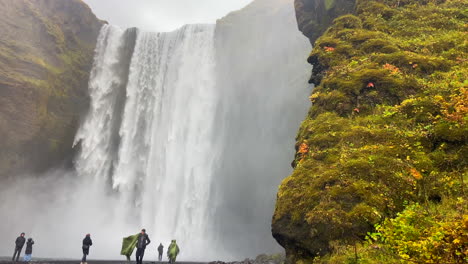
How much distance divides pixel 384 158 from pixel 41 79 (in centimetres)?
4343

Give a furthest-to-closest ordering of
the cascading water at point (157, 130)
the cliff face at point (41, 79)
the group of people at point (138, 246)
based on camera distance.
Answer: the cascading water at point (157, 130)
the cliff face at point (41, 79)
the group of people at point (138, 246)

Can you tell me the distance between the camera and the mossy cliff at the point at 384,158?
4977 mm

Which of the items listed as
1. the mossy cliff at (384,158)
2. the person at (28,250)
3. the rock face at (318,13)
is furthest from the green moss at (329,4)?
the person at (28,250)

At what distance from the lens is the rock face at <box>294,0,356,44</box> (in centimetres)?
1953

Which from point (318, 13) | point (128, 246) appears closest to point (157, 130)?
point (318, 13)

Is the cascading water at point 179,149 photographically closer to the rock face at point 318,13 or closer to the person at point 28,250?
the person at point 28,250

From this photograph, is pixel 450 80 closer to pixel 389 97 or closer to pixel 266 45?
pixel 389 97

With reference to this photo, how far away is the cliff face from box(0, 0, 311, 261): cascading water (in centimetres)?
205

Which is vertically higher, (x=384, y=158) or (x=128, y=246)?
(x=384, y=158)

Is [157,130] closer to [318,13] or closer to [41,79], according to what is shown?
[41,79]

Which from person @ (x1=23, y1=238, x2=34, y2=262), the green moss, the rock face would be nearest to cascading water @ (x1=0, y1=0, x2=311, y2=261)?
person @ (x1=23, y1=238, x2=34, y2=262)

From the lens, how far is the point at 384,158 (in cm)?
748

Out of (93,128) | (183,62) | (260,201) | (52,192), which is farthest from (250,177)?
(52,192)

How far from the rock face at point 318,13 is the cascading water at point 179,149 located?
20799mm
